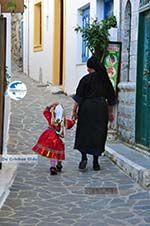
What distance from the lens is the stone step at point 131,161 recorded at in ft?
24.2

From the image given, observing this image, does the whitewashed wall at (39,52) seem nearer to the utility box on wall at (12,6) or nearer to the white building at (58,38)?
the white building at (58,38)

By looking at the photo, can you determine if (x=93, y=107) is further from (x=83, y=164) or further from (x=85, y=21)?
(x=85, y=21)

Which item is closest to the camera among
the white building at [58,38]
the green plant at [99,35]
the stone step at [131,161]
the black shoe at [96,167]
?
the stone step at [131,161]

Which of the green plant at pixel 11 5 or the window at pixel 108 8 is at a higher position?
the window at pixel 108 8

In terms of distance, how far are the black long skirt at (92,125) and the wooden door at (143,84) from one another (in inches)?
43.4

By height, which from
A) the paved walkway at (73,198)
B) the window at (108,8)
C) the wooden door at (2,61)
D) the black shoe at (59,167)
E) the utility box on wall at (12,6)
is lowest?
the paved walkway at (73,198)

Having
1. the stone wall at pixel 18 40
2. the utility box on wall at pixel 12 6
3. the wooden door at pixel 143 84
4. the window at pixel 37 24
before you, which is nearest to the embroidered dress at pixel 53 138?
the utility box on wall at pixel 12 6

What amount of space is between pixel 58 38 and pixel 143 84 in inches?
387

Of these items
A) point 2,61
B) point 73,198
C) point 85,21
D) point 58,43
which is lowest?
point 73,198

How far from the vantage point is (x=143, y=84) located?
372 inches

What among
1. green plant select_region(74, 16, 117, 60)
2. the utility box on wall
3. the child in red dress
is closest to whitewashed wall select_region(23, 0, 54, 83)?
green plant select_region(74, 16, 117, 60)

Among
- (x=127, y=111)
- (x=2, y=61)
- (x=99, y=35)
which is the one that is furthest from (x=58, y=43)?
(x=2, y=61)

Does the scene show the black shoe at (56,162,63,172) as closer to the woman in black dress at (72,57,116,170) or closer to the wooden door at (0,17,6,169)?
the woman in black dress at (72,57,116,170)

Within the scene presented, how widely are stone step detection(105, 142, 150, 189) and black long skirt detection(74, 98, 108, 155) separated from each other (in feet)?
1.53
